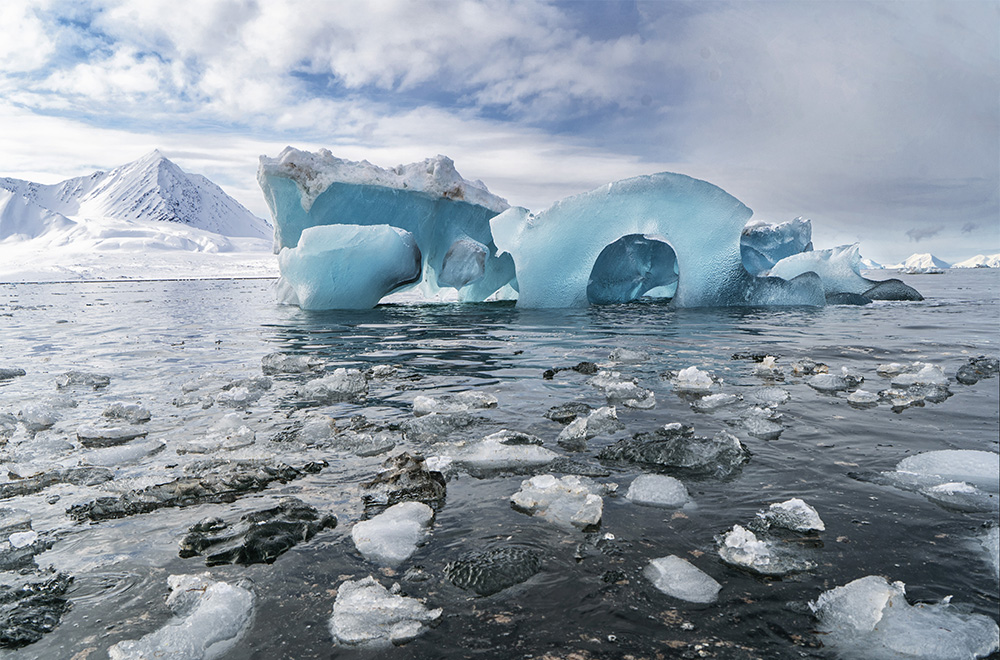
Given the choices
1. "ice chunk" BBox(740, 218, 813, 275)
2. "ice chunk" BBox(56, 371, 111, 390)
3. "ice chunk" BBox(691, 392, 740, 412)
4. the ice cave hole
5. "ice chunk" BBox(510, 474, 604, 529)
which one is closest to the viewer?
"ice chunk" BBox(510, 474, 604, 529)

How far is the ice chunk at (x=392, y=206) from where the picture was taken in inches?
585

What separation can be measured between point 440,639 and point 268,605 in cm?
61

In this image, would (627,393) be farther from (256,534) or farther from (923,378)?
(256,534)

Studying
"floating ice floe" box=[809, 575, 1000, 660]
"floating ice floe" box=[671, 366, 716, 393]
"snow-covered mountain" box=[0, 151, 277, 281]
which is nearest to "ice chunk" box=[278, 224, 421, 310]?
"floating ice floe" box=[671, 366, 716, 393]

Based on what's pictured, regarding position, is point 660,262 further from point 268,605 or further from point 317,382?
point 268,605

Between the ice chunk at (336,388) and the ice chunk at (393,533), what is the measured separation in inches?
99.6

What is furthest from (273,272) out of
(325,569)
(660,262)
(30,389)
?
(325,569)

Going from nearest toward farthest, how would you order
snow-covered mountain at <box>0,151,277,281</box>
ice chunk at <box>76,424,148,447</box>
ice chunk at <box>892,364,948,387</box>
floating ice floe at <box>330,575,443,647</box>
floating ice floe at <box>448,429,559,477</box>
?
floating ice floe at <box>330,575,443,647</box>
floating ice floe at <box>448,429,559,477</box>
ice chunk at <box>76,424,148,447</box>
ice chunk at <box>892,364,948,387</box>
snow-covered mountain at <box>0,151,277,281</box>

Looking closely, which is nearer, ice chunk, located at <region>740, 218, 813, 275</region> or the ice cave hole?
the ice cave hole

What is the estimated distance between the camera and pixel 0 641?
168 centimetres

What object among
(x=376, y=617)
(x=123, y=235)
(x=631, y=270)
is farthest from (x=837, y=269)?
(x=123, y=235)

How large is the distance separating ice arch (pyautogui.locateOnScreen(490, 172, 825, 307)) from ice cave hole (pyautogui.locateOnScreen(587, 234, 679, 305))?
9.87ft

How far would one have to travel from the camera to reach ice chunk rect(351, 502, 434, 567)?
213 cm

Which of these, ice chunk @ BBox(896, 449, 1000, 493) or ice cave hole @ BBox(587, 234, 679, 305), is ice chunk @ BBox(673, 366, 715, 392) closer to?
ice chunk @ BBox(896, 449, 1000, 493)
